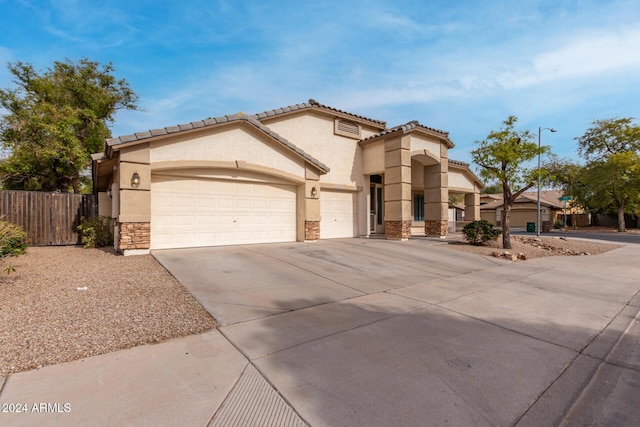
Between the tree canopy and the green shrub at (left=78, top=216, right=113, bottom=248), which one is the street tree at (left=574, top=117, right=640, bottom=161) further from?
the green shrub at (left=78, top=216, right=113, bottom=248)

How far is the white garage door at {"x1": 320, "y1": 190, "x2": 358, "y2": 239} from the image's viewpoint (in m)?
14.6

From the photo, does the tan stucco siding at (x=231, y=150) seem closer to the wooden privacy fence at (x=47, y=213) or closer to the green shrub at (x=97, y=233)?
the green shrub at (x=97, y=233)

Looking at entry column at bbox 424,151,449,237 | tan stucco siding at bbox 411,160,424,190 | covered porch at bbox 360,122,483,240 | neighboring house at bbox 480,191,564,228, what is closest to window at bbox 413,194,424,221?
covered porch at bbox 360,122,483,240

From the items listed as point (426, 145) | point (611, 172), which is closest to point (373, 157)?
point (426, 145)

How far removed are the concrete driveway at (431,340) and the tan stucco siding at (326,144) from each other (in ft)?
25.1

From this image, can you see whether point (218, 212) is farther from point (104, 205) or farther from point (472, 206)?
point (472, 206)

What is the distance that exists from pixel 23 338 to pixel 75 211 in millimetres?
10917

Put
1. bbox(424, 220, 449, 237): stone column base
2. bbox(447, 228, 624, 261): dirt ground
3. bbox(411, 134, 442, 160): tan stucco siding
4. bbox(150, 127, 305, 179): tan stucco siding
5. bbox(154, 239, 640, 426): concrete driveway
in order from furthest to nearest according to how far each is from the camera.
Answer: bbox(424, 220, 449, 237): stone column base
bbox(411, 134, 442, 160): tan stucco siding
bbox(447, 228, 624, 261): dirt ground
bbox(150, 127, 305, 179): tan stucco siding
bbox(154, 239, 640, 426): concrete driveway

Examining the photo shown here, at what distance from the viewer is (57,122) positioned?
52.1ft

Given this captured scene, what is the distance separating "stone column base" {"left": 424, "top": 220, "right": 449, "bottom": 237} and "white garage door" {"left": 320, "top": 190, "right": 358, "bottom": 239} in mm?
4276

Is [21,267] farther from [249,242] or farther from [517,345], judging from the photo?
[517,345]

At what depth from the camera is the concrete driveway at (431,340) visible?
2.62 m

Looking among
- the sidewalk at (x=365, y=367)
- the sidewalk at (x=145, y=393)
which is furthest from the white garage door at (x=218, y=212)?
the sidewalk at (x=145, y=393)

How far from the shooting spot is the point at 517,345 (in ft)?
12.3
